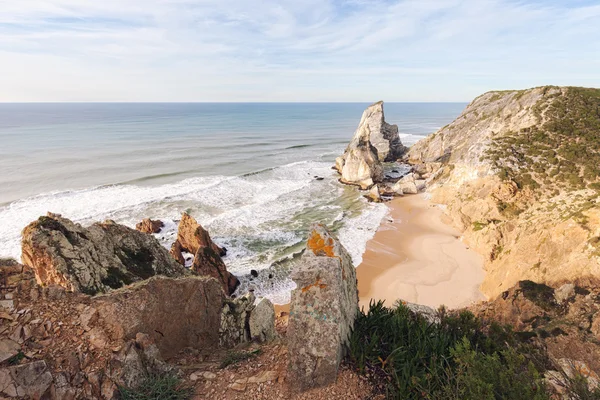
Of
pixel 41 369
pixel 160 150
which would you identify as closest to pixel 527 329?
pixel 41 369

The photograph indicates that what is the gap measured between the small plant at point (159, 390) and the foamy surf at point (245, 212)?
12212 millimetres

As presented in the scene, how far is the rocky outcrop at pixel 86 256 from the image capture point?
732cm

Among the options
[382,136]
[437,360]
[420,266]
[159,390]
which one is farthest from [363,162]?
[159,390]

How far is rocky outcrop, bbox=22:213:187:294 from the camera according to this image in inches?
288

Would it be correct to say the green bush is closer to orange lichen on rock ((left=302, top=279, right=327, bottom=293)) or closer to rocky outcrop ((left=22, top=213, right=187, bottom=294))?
orange lichen on rock ((left=302, top=279, right=327, bottom=293))

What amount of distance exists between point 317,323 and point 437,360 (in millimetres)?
2491

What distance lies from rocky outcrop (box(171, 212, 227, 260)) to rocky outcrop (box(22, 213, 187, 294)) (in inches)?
374

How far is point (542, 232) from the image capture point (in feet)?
53.0

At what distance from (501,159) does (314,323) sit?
28.7 metres

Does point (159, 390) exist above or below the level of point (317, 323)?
below

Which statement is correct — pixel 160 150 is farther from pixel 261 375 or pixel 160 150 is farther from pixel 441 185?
pixel 261 375

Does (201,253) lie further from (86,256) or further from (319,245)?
(319,245)

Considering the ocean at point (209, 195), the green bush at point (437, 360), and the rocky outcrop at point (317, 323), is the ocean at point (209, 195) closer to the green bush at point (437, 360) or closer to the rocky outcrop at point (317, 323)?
the green bush at point (437, 360)

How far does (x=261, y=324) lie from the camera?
905 centimetres
